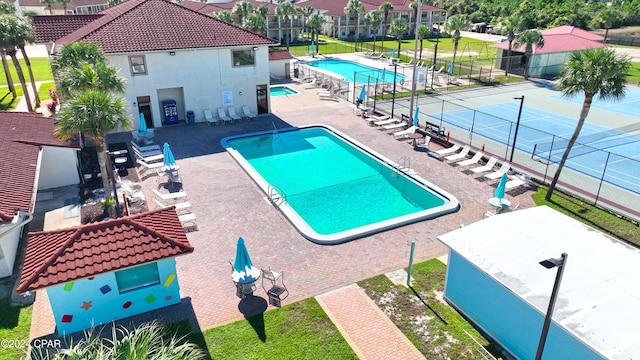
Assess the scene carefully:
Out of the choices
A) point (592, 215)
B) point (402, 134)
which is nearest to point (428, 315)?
point (592, 215)

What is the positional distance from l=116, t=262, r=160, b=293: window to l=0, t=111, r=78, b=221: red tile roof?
15.9ft

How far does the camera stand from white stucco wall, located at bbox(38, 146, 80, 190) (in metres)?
20.3

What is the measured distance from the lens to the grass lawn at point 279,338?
11.6m

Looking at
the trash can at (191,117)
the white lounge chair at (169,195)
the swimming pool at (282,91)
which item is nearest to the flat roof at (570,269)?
the white lounge chair at (169,195)

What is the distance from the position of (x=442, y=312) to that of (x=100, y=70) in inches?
641

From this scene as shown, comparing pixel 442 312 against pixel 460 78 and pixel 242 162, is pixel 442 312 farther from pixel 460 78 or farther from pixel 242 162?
pixel 460 78

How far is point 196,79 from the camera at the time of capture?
29453 mm

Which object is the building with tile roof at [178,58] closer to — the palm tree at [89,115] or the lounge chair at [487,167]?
the palm tree at [89,115]

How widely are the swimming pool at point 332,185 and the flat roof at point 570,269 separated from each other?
16.8 feet

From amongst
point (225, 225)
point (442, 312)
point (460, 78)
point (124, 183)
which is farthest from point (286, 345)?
point (460, 78)

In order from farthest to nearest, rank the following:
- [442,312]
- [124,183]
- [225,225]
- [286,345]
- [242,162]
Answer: [242,162], [124,183], [225,225], [442,312], [286,345]

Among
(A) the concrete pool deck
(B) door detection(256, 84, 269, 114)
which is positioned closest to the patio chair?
(A) the concrete pool deck

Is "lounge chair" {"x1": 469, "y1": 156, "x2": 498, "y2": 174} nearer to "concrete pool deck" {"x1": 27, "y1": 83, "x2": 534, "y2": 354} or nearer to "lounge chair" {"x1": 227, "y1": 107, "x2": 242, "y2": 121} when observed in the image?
"concrete pool deck" {"x1": 27, "y1": 83, "x2": 534, "y2": 354}

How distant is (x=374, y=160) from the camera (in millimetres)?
24625
